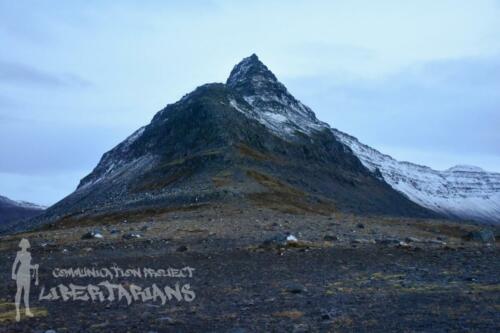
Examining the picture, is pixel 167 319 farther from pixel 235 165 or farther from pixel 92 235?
pixel 235 165

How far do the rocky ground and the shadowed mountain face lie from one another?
29.0m

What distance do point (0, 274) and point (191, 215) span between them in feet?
80.7

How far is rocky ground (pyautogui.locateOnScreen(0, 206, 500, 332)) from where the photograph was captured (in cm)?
1262

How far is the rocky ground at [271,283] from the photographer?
497 inches

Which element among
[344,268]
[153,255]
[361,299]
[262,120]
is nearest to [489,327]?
[361,299]

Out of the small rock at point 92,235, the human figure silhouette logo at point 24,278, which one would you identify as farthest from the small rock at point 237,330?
the small rock at point 92,235

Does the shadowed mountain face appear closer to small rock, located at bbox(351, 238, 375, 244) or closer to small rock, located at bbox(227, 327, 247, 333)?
small rock, located at bbox(351, 238, 375, 244)

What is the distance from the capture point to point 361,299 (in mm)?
14875

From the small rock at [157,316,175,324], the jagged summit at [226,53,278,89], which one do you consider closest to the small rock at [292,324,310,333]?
the small rock at [157,316,175,324]

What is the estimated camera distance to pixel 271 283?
57.9 ft

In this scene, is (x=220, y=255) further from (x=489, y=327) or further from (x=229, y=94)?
(x=229, y=94)

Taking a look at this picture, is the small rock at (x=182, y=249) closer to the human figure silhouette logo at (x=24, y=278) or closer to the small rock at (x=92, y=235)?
the human figure silhouette logo at (x=24, y=278)

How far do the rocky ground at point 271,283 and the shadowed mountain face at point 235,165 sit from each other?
28951 millimetres

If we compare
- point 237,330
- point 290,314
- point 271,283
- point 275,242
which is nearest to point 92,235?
point 275,242
